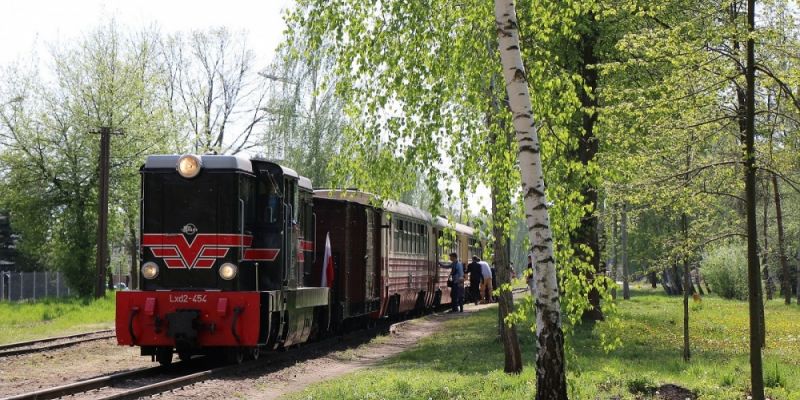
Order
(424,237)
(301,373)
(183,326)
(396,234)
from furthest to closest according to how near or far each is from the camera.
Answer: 1. (424,237)
2. (396,234)
3. (301,373)
4. (183,326)

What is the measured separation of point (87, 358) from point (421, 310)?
14.6m

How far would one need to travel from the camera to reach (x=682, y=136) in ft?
41.1

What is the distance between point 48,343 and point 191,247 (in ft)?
25.0

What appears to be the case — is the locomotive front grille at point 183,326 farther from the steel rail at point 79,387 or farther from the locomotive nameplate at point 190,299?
the steel rail at point 79,387

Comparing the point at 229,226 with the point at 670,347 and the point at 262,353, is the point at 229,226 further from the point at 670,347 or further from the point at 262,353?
the point at 670,347

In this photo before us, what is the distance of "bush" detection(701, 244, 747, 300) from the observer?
45.3 m

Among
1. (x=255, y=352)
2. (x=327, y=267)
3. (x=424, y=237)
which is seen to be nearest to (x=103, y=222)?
(x=424, y=237)

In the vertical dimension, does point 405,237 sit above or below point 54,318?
above

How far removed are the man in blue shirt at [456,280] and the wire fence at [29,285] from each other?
23.7m

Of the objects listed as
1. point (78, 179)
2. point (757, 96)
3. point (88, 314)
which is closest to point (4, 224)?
point (78, 179)

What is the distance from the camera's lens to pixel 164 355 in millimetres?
15773

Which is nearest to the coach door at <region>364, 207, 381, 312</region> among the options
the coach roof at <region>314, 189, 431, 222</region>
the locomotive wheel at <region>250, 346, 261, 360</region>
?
the coach roof at <region>314, 189, 431, 222</region>

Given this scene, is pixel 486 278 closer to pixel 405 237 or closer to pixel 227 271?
pixel 405 237

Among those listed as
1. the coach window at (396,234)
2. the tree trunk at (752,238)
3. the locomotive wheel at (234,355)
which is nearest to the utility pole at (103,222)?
the coach window at (396,234)
